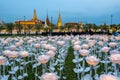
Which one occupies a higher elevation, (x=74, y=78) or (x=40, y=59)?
(x=40, y=59)

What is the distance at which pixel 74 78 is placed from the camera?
10.3 meters

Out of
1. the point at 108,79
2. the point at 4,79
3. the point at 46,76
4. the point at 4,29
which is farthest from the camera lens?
the point at 4,29

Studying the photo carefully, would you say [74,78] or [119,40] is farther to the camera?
[119,40]

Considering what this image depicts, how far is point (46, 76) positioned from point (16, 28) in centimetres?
10091

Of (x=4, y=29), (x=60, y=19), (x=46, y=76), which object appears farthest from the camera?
(x=60, y=19)

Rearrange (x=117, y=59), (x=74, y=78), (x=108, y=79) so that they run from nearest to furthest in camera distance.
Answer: (x=108, y=79), (x=117, y=59), (x=74, y=78)

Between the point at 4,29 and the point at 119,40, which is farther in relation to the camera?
the point at 4,29

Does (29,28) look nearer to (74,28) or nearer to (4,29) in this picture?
(4,29)

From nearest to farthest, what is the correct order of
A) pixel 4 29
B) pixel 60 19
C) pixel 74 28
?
pixel 4 29
pixel 74 28
pixel 60 19

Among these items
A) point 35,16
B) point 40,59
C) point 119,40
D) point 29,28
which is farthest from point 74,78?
point 35,16

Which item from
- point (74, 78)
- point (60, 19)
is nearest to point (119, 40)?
point (74, 78)

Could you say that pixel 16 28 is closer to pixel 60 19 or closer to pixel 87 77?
pixel 60 19

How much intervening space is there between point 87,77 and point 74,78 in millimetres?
5240

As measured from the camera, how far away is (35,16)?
153 metres
